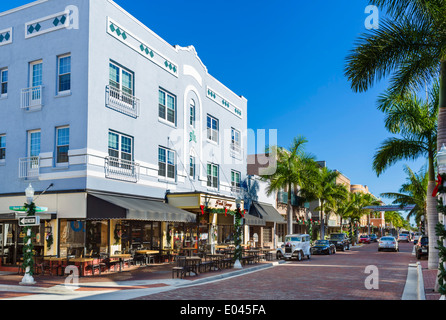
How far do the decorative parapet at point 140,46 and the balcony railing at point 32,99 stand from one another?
4379 mm

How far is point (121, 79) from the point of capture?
72.7 ft

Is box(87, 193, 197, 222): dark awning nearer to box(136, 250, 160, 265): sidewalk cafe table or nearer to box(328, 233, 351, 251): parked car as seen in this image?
box(136, 250, 160, 265): sidewalk cafe table

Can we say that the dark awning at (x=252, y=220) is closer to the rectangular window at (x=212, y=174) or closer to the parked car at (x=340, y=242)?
the rectangular window at (x=212, y=174)

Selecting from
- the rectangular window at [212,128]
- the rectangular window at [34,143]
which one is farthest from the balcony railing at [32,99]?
the rectangular window at [212,128]

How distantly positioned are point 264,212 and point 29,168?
21558mm

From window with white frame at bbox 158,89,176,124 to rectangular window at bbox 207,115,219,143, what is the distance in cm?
494

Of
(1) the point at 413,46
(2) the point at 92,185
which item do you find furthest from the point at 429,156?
(2) the point at 92,185

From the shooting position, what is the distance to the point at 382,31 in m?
15.6

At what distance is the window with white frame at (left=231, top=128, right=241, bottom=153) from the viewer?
3518 centimetres

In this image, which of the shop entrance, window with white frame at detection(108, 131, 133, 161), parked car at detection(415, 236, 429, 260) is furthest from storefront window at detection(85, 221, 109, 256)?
parked car at detection(415, 236, 429, 260)

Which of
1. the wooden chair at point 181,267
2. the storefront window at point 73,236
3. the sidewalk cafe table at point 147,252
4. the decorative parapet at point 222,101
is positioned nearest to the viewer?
the wooden chair at point 181,267

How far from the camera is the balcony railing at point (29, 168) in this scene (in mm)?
20469

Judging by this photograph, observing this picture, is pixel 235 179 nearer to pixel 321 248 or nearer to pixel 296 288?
pixel 321 248
